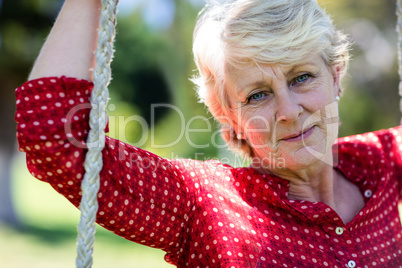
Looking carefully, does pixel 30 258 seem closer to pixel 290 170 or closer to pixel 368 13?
pixel 290 170

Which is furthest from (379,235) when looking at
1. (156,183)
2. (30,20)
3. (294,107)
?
(30,20)

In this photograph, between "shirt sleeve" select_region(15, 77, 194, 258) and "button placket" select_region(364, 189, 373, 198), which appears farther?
"button placket" select_region(364, 189, 373, 198)

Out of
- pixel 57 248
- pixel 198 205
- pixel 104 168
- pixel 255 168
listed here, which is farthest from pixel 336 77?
pixel 57 248

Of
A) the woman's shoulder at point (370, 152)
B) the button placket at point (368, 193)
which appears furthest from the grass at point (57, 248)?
the button placket at point (368, 193)

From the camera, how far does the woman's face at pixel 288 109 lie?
147 centimetres

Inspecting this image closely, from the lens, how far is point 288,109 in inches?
57.1

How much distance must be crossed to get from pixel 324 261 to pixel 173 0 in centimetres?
1086

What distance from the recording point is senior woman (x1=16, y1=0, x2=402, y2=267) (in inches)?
48.8

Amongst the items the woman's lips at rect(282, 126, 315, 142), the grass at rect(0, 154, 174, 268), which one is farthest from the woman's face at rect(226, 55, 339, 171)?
the grass at rect(0, 154, 174, 268)

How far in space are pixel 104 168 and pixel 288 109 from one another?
614mm

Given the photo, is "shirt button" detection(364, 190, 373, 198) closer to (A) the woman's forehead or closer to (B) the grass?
(A) the woman's forehead

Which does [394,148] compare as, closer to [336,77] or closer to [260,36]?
[336,77]

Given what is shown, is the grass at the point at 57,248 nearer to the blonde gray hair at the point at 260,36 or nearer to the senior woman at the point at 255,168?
the senior woman at the point at 255,168

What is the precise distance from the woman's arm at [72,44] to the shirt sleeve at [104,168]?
0.12 ft
